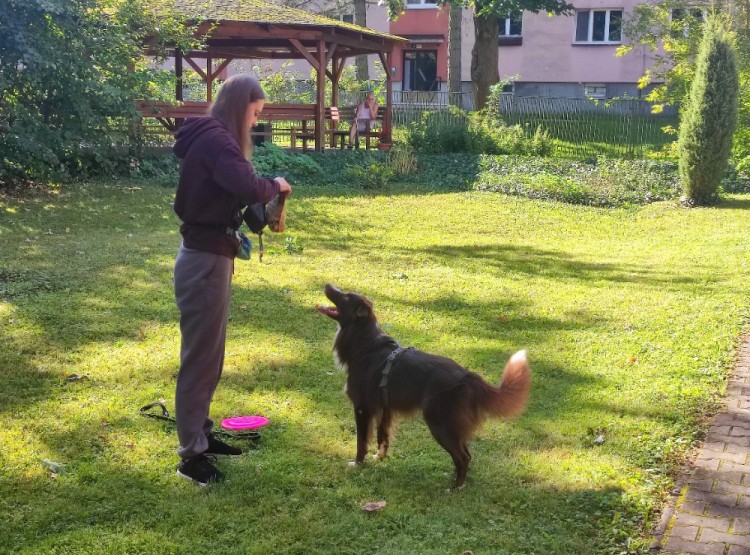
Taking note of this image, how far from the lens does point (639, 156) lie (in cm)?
2011

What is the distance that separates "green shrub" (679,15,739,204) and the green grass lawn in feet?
12.5

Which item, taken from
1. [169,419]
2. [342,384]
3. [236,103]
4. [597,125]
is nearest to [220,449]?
[169,419]

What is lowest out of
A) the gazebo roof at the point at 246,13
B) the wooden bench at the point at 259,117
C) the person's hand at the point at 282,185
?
the person's hand at the point at 282,185

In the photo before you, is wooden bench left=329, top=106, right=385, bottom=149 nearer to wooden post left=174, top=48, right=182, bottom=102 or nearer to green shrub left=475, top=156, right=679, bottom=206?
wooden post left=174, top=48, right=182, bottom=102

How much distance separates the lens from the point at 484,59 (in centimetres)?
2598

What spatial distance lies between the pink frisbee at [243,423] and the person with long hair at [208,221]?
0.69 m

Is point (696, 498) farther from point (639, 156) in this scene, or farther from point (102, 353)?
point (639, 156)

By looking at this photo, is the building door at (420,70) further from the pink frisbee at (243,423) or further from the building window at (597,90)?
the pink frisbee at (243,423)

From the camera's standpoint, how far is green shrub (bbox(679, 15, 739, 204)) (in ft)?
48.9

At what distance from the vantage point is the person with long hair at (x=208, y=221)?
3.73 meters

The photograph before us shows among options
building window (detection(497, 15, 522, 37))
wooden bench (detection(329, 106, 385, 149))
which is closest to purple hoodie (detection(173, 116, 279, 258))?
wooden bench (detection(329, 106, 385, 149))

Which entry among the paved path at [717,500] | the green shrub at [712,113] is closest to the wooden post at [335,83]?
the green shrub at [712,113]

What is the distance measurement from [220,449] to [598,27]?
112ft

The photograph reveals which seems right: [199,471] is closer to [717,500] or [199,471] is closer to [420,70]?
[717,500]
